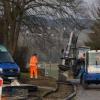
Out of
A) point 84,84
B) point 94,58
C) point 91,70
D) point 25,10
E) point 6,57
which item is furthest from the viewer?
point 25,10

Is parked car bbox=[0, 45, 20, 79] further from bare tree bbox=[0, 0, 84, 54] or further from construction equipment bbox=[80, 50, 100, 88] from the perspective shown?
bare tree bbox=[0, 0, 84, 54]

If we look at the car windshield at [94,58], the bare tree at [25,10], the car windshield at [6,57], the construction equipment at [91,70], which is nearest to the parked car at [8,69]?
the car windshield at [6,57]

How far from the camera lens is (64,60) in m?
51.7

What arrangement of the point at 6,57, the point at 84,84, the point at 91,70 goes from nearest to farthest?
the point at 6,57 → the point at 84,84 → the point at 91,70

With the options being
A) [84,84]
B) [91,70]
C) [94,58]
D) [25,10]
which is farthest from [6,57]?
[25,10]

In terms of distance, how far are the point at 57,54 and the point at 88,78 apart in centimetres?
4185

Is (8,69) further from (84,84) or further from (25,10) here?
(25,10)

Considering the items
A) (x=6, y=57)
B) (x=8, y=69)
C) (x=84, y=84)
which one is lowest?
(x=84, y=84)

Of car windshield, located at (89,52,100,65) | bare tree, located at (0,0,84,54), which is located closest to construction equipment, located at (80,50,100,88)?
car windshield, located at (89,52,100,65)

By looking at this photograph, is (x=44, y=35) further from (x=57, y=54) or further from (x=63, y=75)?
(x=57, y=54)

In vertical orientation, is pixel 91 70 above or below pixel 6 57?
below

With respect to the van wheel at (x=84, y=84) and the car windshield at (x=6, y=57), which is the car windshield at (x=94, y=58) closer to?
the van wheel at (x=84, y=84)

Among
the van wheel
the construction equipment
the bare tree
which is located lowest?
the van wheel

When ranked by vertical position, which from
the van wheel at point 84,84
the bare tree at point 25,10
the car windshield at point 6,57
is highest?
the bare tree at point 25,10
